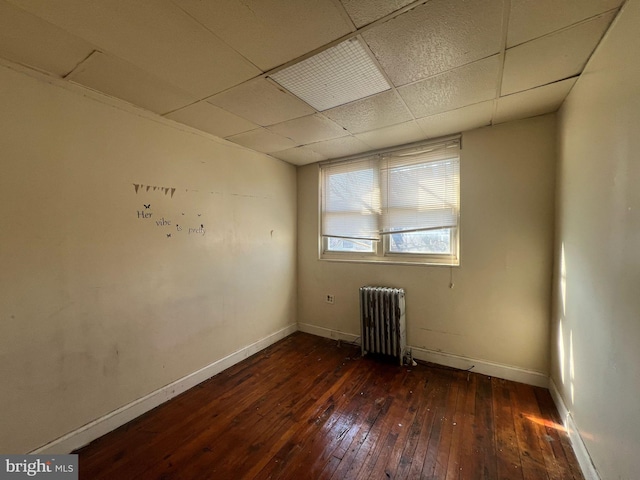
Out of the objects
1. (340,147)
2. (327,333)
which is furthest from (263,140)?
(327,333)

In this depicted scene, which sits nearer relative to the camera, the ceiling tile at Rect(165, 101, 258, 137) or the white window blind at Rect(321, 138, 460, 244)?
the ceiling tile at Rect(165, 101, 258, 137)

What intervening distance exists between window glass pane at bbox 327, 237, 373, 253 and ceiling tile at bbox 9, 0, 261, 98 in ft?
7.53

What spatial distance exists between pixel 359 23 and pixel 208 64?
0.91 metres

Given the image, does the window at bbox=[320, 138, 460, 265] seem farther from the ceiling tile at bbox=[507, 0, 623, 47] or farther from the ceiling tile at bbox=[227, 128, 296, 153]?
the ceiling tile at bbox=[507, 0, 623, 47]

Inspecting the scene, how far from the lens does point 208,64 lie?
61.2 inches

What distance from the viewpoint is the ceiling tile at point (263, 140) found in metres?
2.65

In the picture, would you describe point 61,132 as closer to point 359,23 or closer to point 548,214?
point 359,23

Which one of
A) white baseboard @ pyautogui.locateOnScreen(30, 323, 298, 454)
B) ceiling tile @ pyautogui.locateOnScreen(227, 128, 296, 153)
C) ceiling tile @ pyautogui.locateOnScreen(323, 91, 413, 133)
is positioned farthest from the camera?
ceiling tile @ pyautogui.locateOnScreen(227, 128, 296, 153)

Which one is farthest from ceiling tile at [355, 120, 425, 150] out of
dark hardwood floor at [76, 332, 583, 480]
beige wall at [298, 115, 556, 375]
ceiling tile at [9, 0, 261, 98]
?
dark hardwood floor at [76, 332, 583, 480]

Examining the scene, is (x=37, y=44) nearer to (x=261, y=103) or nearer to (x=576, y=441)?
(x=261, y=103)

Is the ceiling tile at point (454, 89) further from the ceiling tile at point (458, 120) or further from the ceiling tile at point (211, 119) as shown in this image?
the ceiling tile at point (211, 119)

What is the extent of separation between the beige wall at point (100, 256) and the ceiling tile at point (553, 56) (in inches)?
100

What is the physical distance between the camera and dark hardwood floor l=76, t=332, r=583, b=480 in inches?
62.8

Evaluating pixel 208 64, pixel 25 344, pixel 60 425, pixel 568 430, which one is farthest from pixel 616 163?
pixel 60 425
